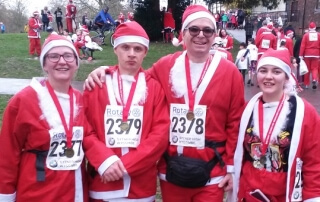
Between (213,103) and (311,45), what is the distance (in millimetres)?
11806

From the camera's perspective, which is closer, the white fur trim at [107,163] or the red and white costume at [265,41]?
the white fur trim at [107,163]

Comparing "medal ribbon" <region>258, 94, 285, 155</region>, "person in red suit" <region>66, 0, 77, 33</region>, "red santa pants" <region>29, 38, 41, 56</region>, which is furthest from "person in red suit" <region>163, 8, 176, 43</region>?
"medal ribbon" <region>258, 94, 285, 155</region>

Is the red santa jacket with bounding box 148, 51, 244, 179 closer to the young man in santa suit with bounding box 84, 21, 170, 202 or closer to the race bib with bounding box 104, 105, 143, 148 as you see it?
the young man in santa suit with bounding box 84, 21, 170, 202

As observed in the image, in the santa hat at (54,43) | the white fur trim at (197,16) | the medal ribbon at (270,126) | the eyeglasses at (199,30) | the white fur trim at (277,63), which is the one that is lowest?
the medal ribbon at (270,126)

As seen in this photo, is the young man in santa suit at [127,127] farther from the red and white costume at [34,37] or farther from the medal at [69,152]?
the red and white costume at [34,37]

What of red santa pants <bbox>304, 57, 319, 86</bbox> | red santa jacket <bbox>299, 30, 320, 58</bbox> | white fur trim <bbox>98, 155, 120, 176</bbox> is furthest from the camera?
red santa jacket <bbox>299, 30, 320, 58</bbox>

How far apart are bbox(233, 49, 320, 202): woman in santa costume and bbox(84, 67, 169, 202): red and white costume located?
706 mm

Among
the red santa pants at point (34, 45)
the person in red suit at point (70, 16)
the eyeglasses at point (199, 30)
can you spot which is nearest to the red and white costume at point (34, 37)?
the red santa pants at point (34, 45)

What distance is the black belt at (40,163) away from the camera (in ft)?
10.2

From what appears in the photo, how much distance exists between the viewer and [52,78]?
324cm

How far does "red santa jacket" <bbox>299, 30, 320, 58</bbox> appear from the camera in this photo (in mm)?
14117

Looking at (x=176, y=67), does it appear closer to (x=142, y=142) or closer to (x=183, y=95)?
(x=183, y=95)

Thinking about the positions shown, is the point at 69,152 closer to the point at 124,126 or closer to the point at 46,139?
the point at 46,139

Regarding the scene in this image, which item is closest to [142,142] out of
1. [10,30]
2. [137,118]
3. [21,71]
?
[137,118]
